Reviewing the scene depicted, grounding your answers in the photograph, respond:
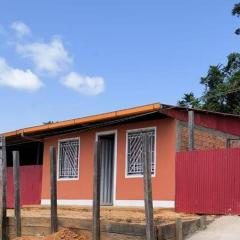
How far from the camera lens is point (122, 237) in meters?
10.3

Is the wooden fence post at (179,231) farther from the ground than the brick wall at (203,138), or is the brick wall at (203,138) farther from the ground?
the brick wall at (203,138)

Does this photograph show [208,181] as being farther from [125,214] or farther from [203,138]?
[203,138]

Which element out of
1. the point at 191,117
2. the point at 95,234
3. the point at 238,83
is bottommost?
the point at 95,234

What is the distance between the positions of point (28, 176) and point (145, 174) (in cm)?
1026

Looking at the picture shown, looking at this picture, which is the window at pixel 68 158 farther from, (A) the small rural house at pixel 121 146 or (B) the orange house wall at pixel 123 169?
(B) the orange house wall at pixel 123 169

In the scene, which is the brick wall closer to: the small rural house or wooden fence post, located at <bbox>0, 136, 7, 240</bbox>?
the small rural house

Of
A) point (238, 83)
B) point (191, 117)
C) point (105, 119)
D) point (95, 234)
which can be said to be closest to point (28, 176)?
point (105, 119)


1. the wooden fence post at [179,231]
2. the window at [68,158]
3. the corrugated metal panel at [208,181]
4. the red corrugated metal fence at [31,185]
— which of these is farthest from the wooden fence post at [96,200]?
the red corrugated metal fence at [31,185]

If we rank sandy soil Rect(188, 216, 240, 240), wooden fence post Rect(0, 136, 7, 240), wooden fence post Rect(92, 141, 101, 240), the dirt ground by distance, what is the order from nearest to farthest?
sandy soil Rect(188, 216, 240, 240)
wooden fence post Rect(92, 141, 101, 240)
the dirt ground
wooden fence post Rect(0, 136, 7, 240)

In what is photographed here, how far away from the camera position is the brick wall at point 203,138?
48.0 ft

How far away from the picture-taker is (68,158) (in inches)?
711

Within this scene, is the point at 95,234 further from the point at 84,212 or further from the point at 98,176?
the point at 84,212

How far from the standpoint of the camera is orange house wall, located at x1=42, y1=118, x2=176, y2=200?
47.8 ft

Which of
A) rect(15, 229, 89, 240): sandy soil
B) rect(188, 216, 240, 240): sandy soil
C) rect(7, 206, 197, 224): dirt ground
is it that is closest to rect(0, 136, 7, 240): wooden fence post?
rect(7, 206, 197, 224): dirt ground
